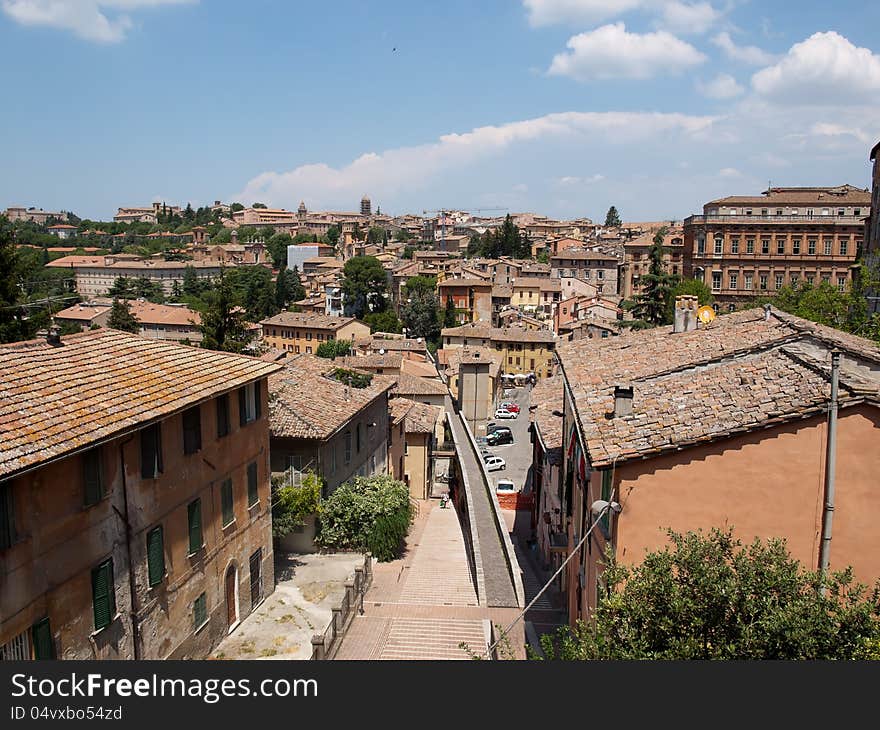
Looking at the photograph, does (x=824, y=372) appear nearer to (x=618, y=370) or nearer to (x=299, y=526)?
(x=618, y=370)

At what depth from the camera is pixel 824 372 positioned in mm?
12023

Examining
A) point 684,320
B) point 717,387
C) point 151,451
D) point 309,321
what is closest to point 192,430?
point 151,451

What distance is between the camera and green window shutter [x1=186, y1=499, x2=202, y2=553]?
17.4 meters

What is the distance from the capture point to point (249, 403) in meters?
20.5

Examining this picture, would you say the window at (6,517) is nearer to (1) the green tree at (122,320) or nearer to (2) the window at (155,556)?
(2) the window at (155,556)

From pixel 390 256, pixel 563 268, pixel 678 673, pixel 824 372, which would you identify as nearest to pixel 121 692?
pixel 678 673

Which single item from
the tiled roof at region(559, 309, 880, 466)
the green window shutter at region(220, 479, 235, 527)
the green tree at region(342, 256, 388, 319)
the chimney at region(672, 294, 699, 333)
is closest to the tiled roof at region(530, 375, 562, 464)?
the tiled roof at region(559, 309, 880, 466)

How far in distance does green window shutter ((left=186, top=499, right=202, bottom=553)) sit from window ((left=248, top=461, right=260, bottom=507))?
3.00 metres

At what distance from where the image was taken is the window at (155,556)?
51.2ft

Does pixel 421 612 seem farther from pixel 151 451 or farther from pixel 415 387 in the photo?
pixel 415 387

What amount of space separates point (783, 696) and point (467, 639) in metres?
15.2

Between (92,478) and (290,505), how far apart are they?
33.7 ft

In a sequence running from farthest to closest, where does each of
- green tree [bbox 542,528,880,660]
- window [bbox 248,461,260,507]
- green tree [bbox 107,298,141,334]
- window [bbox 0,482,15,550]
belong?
1. green tree [bbox 107,298,141,334]
2. window [bbox 248,461,260,507]
3. window [bbox 0,482,15,550]
4. green tree [bbox 542,528,880,660]

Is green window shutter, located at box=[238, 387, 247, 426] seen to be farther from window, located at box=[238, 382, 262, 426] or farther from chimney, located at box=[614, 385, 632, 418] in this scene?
chimney, located at box=[614, 385, 632, 418]
